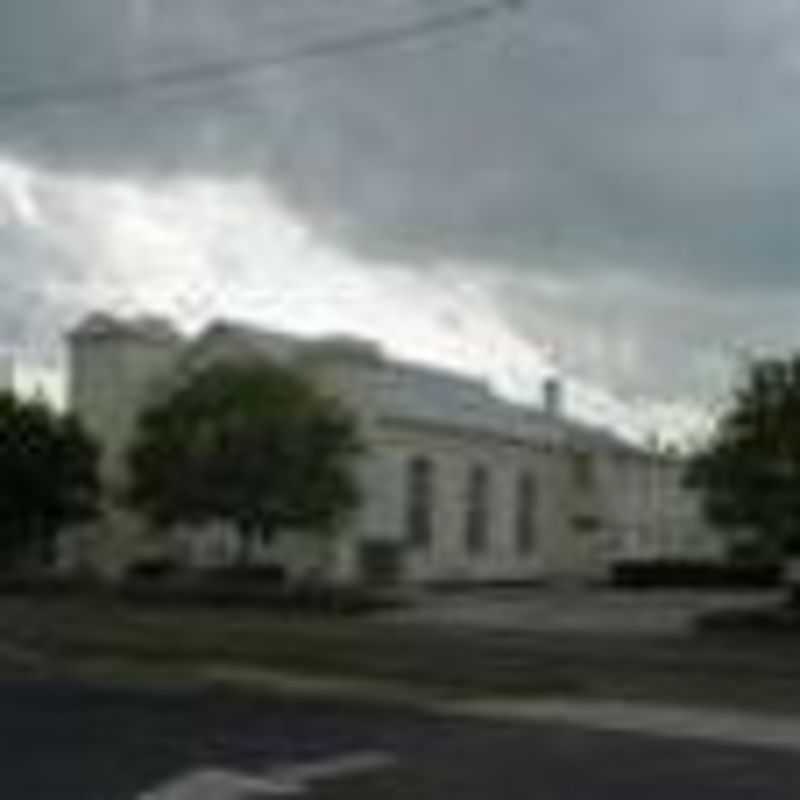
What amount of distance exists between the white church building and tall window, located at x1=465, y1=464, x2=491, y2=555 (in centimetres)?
7

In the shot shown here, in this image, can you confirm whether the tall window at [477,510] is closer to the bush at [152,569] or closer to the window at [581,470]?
the window at [581,470]

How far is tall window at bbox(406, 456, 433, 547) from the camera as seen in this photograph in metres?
82.3

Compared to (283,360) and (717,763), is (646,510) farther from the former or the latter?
(717,763)

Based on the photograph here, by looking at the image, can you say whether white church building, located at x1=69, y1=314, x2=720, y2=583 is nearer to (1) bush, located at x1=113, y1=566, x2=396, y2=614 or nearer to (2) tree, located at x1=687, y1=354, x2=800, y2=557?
(1) bush, located at x1=113, y1=566, x2=396, y2=614

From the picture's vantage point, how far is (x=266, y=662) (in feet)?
116

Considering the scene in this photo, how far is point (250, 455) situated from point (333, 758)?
48663mm

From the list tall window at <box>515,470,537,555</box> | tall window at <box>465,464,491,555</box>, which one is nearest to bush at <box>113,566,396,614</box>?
tall window at <box>465,464,491,555</box>

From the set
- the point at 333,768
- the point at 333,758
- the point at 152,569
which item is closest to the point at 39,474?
the point at 152,569

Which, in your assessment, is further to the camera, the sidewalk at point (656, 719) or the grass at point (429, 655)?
the grass at point (429, 655)

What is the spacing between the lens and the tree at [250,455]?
68875mm

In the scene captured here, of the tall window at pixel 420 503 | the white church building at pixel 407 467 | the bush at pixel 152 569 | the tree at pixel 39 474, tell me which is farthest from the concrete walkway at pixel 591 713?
the tall window at pixel 420 503

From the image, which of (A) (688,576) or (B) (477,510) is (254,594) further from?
(B) (477,510)

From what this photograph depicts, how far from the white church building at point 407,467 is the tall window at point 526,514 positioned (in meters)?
0.07

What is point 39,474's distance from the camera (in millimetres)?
79062
